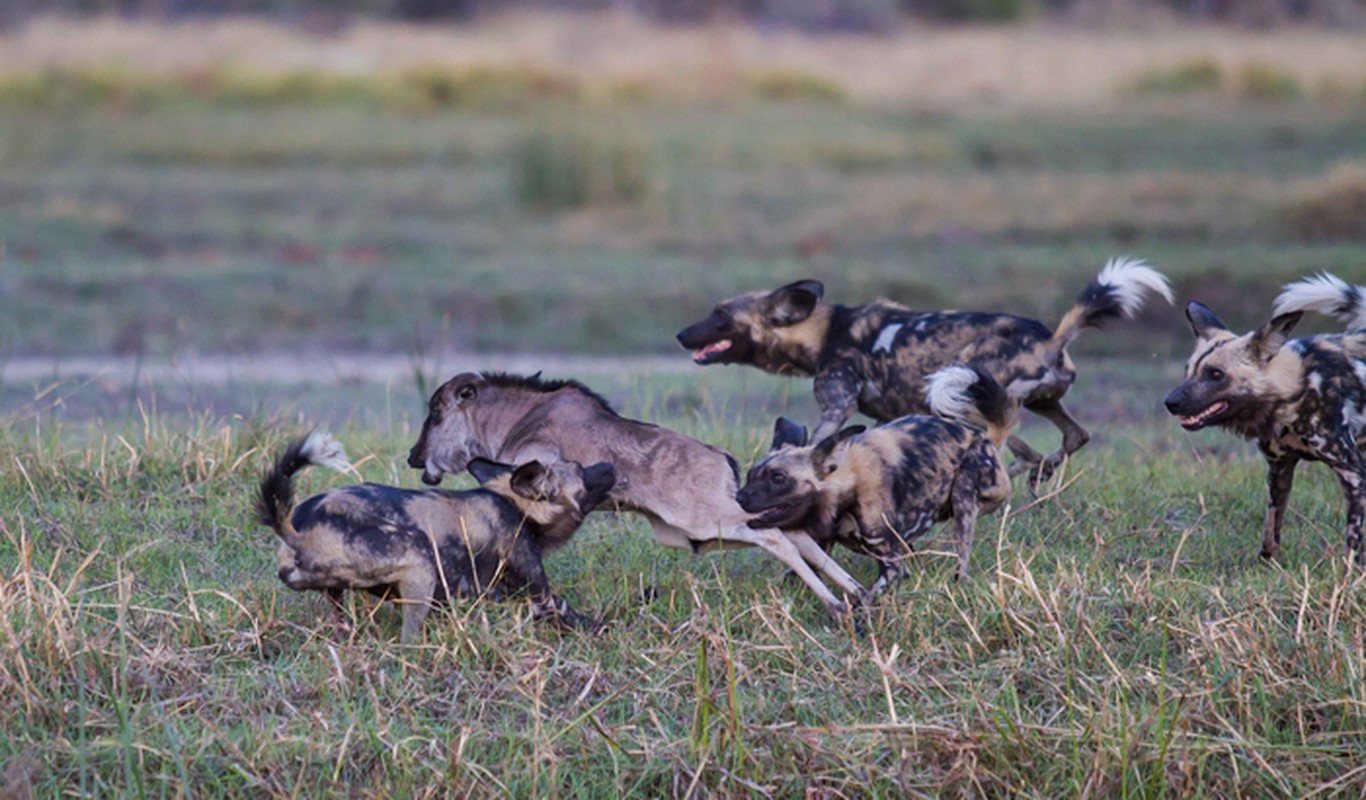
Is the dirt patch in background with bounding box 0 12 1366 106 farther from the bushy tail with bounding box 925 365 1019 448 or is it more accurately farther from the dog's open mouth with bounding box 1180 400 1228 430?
the dog's open mouth with bounding box 1180 400 1228 430

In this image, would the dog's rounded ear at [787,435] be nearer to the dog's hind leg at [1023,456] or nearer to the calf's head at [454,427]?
the calf's head at [454,427]

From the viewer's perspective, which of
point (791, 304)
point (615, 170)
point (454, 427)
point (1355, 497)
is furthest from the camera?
point (615, 170)

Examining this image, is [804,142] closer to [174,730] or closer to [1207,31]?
[1207,31]

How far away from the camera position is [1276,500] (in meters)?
5.95

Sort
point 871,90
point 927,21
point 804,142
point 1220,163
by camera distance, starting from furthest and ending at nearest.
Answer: point 927,21
point 871,90
point 804,142
point 1220,163

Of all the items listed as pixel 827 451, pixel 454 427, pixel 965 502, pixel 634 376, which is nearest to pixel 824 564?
pixel 827 451

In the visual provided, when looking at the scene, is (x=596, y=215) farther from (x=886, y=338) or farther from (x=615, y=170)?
(x=886, y=338)

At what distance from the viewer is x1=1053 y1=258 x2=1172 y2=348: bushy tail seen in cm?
670

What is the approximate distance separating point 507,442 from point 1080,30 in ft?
63.5

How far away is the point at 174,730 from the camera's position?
4.43 metres

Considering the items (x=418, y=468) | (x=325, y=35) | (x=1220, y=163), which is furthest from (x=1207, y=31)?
(x=418, y=468)

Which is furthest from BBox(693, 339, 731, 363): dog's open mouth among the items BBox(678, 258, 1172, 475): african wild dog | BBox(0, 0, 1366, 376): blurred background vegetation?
BBox(0, 0, 1366, 376): blurred background vegetation

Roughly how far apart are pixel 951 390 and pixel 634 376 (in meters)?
4.47

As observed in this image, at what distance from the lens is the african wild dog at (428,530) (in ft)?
15.7
